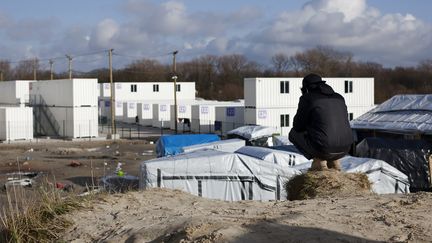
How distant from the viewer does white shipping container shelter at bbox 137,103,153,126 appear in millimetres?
67875

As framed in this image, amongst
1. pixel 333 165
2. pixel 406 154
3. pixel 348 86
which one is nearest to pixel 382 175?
pixel 333 165

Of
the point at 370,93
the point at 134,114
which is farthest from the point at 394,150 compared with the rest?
the point at 134,114

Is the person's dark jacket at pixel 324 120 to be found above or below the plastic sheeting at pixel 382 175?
above

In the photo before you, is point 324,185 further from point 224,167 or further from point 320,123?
point 224,167

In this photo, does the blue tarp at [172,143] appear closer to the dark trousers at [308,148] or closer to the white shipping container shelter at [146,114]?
the dark trousers at [308,148]

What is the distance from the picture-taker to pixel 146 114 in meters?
68.2

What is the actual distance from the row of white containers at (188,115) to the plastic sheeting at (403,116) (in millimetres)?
21370

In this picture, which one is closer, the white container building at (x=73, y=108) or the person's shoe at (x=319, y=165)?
the person's shoe at (x=319, y=165)

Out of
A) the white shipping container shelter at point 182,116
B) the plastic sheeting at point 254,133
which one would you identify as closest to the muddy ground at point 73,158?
the white shipping container shelter at point 182,116

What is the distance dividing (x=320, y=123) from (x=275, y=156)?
30.8 ft

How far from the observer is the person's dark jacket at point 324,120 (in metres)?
8.73

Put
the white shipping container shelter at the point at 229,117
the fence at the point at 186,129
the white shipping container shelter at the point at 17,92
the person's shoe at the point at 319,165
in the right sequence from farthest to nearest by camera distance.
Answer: the white shipping container shelter at the point at 17,92, the fence at the point at 186,129, the white shipping container shelter at the point at 229,117, the person's shoe at the point at 319,165

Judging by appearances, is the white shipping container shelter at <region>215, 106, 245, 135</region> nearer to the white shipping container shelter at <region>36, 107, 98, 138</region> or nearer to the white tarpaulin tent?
the white shipping container shelter at <region>36, 107, 98, 138</region>

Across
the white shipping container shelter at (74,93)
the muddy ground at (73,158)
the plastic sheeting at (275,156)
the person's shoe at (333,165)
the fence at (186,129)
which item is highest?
the white shipping container shelter at (74,93)
